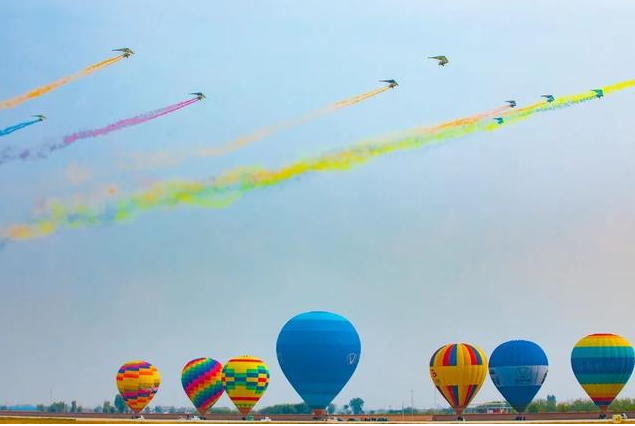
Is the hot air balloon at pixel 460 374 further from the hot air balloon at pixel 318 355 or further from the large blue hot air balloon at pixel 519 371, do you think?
the hot air balloon at pixel 318 355

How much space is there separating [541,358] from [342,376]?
1207 inches

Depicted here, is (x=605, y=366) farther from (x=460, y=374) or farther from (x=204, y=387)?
(x=204, y=387)

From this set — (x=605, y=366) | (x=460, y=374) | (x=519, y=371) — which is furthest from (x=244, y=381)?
(x=605, y=366)

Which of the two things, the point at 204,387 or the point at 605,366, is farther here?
the point at 204,387

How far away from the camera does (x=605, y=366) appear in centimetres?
16588

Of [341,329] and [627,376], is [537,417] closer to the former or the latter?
[627,376]

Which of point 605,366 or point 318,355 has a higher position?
point 318,355

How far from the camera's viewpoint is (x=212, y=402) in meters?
199

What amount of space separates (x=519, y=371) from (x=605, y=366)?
42.4ft

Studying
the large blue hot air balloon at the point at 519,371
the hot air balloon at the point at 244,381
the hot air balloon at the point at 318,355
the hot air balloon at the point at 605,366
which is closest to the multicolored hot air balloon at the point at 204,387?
the hot air balloon at the point at 244,381

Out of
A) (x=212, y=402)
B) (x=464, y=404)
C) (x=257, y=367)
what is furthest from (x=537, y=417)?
(x=212, y=402)

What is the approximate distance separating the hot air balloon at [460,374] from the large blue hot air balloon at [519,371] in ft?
12.4

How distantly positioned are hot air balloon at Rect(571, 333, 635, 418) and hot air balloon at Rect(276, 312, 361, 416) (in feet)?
112

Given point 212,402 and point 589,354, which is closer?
point 589,354
